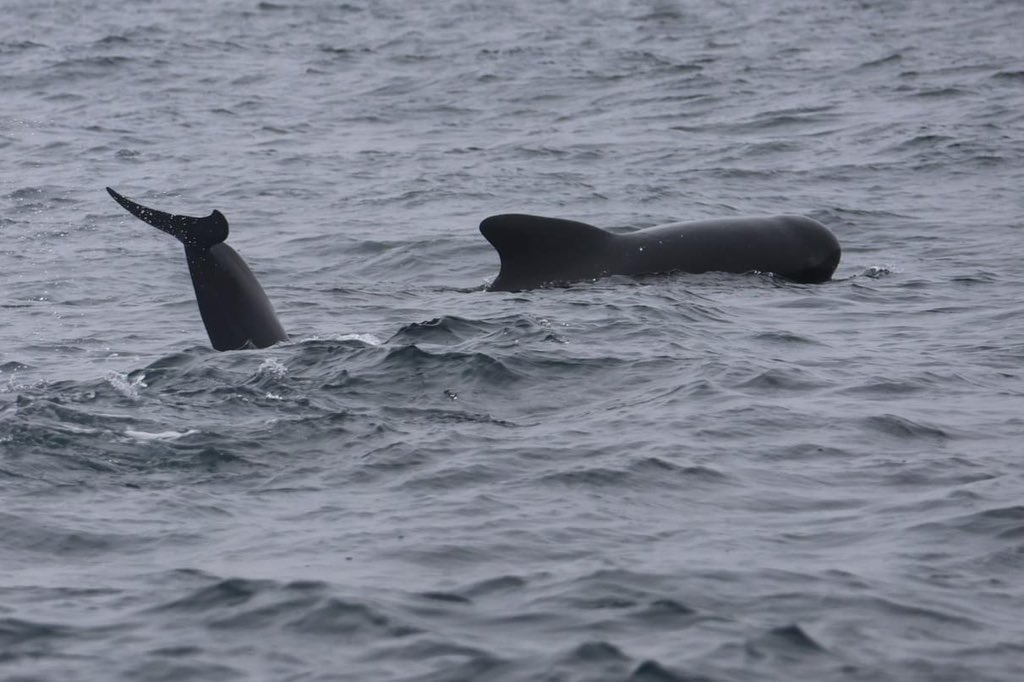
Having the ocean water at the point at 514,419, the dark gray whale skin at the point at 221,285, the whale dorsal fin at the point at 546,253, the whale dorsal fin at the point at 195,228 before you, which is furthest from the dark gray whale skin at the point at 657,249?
the whale dorsal fin at the point at 195,228

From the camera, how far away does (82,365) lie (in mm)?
13773

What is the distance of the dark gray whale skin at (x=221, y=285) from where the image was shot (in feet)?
42.1

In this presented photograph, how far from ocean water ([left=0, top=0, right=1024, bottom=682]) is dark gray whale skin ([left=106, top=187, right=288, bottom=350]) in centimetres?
28

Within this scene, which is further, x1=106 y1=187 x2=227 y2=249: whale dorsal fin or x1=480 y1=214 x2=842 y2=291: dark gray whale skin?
x1=480 y1=214 x2=842 y2=291: dark gray whale skin

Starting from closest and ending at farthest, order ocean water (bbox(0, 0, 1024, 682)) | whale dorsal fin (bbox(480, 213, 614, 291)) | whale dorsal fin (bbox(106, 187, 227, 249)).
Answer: ocean water (bbox(0, 0, 1024, 682)), whale dorsal fin (bbox(106, 187, 227, 249)), whale dorsal fin (bbox(480, 213, 614, 291))

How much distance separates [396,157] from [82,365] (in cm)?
1230

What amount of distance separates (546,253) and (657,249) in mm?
1060

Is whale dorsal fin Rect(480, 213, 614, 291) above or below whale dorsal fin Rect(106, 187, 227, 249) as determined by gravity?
below

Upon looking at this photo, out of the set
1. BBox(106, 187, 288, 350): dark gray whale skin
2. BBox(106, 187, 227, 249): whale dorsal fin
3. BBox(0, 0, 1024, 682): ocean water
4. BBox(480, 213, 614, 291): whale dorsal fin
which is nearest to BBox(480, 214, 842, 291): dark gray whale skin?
BBox(480, 213, 614, 291): whale dorsal fin

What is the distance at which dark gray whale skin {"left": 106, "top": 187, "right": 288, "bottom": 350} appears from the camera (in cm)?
1282

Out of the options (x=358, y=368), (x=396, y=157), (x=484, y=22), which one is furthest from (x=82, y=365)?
(x=484, y=22)

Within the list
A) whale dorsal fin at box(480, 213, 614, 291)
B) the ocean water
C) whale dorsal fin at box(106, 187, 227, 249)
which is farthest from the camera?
whale dorsal fin at box(480, 213, 614, 291)

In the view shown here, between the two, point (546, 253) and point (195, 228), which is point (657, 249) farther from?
point (195, 228)

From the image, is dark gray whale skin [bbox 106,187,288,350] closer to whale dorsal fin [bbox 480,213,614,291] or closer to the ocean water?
the ocean water
